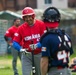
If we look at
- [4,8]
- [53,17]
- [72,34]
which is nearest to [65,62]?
[53,17]

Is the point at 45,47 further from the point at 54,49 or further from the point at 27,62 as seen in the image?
the point at 27,62

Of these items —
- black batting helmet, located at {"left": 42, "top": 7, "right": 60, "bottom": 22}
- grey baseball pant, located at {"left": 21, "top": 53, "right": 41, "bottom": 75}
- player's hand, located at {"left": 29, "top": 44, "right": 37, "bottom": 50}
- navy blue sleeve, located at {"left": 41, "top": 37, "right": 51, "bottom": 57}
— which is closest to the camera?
navy blue sleeve, located at {"left": 41, "top": 37, "right": 51, "bottom": 57}

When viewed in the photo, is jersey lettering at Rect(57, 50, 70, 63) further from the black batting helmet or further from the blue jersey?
the black batting helmet

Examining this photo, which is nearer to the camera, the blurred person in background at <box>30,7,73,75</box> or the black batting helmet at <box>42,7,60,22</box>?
the blurred person in background at <box>30,7,73,75</box>

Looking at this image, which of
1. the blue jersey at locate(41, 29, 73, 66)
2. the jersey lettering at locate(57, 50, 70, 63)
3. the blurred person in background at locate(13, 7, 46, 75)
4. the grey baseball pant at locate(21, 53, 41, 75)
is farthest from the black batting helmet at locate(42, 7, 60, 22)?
the grey baseball pant at locate(21, 53, 41, 75)

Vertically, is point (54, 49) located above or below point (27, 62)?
above

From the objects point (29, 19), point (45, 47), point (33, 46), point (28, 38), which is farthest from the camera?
point (28, 38)

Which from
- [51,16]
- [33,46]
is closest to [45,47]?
[51,16]

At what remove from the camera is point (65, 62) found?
7.53 m

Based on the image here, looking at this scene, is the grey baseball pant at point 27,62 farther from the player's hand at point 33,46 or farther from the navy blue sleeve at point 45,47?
the navy blue sleeve at point 45,47

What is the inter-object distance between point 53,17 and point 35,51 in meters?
3.50

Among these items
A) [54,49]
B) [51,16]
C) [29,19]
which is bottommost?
[29,19]

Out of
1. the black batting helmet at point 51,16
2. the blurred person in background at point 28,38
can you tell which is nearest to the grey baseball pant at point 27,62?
the blurred person in background at point 28,38

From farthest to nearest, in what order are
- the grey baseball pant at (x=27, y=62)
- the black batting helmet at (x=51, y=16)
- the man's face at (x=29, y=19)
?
the grey baseball pant at (x=27, y=62)
the man's face at (x=29, y=19)
the black batting helmet at (x=51, y=16)
